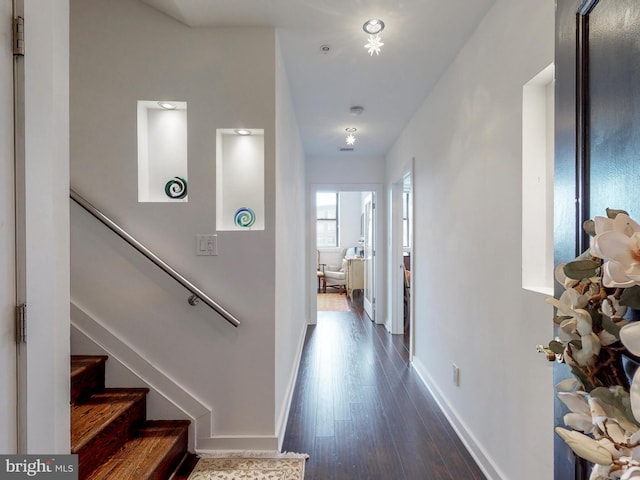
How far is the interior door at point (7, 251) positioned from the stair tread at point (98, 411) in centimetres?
73

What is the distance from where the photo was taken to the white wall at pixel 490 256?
1.46m

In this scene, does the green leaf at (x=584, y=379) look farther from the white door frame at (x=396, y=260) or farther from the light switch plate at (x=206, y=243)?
the white door frame at (x=396, y=260)

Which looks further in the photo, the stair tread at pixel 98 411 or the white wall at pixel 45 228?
the stair tread at pixel 98 411

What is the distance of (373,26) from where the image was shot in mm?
1970

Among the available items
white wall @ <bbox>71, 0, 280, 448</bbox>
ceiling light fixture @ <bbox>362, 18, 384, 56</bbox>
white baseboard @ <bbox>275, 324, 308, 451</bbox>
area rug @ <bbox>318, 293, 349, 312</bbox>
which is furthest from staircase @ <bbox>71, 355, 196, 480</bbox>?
area rug @ <bbox>318, 293, 349, 312</bbox>

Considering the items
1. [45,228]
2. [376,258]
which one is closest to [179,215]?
[45,228]

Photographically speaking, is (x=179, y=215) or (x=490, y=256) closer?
(x=490, y=256)

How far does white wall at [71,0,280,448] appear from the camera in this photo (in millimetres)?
1967

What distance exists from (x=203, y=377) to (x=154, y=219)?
0.95m

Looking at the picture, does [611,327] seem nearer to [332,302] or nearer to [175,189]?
[175,189]

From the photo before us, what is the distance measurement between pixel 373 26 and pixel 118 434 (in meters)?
2.54

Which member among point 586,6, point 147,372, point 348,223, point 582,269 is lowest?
point 147,372

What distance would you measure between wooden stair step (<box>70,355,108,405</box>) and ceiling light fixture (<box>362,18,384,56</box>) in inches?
88.7

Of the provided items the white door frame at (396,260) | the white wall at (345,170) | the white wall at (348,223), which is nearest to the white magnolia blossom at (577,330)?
the white door frame at (396,260)
